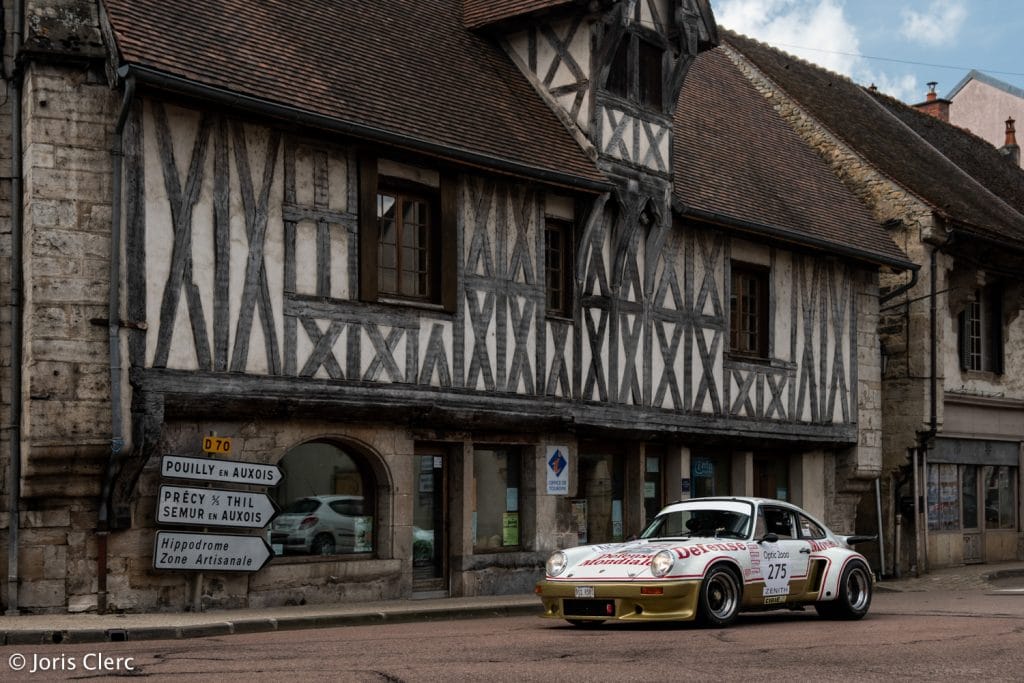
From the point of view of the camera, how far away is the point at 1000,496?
2762 centimetres

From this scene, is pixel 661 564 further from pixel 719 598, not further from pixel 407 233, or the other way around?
pixel 407 233

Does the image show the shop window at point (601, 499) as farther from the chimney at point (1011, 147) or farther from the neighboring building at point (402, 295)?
the chimney at point (1011, 147)

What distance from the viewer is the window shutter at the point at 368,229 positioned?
50.8 ft

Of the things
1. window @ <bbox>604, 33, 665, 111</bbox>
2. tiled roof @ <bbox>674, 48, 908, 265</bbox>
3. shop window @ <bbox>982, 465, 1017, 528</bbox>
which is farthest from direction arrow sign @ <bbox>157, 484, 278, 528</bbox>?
shop window @ <bbox>982, 465, 1017, 528</bbox>

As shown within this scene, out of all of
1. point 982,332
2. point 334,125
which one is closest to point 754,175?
point 982,332

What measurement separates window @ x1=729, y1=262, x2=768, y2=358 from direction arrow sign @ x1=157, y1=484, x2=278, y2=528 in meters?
9.17

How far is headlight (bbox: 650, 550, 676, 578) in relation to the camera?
39.2 ft

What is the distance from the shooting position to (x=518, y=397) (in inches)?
683

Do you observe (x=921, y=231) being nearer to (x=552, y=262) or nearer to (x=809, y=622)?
(x=552, y=262)

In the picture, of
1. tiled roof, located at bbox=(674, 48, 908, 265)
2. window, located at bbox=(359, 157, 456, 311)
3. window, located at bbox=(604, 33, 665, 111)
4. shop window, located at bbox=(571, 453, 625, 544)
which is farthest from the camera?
tiled roof, located at bbox=(674, 48, 908, 265)

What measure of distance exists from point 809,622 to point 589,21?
343 inches

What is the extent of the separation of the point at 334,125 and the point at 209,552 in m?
4.60

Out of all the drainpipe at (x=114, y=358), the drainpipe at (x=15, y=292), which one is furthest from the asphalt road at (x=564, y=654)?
the drainpipe at (x=15, y=292)

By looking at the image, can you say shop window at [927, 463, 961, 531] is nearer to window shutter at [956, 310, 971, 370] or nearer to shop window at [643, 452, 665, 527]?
window shutter at [956, 310, 971, 370]
